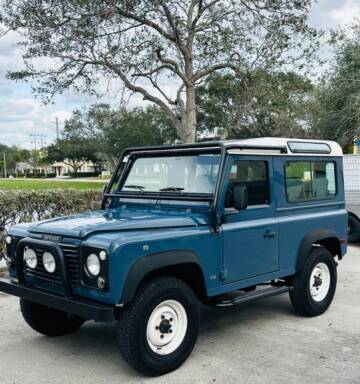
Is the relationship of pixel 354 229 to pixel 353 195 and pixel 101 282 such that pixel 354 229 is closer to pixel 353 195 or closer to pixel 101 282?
pixel 353 195

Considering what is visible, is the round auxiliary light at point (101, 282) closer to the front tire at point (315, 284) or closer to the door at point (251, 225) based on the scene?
the door at point (251, 225)

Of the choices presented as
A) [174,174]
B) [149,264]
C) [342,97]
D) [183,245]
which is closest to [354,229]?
[174,174]

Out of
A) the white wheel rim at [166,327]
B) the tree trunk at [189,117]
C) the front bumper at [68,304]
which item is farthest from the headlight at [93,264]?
the tree trunk at [189,117]

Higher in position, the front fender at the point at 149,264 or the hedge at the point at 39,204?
the hedge at the point at 39,204

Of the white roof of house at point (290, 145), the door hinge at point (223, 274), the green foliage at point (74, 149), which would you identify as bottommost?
the door hinge at point (223, 274)

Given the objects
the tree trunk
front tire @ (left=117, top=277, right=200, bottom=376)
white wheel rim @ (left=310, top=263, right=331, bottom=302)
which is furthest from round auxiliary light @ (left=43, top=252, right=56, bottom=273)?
the tree trunk

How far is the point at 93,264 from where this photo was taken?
3.90 meters

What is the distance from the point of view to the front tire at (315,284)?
18.2 feet

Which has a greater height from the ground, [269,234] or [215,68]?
[215,68]

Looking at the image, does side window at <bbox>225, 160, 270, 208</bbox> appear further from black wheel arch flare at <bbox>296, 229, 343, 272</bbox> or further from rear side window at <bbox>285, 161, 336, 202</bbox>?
black wheel arch flare at <bbox>296, 229, 343, 272</bbox>

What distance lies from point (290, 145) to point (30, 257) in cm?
299

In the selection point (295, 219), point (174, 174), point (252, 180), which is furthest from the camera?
point (295, 219)

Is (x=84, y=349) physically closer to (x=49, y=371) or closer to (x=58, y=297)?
(x=49, y=371)

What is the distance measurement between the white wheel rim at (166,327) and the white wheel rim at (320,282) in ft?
6.93
